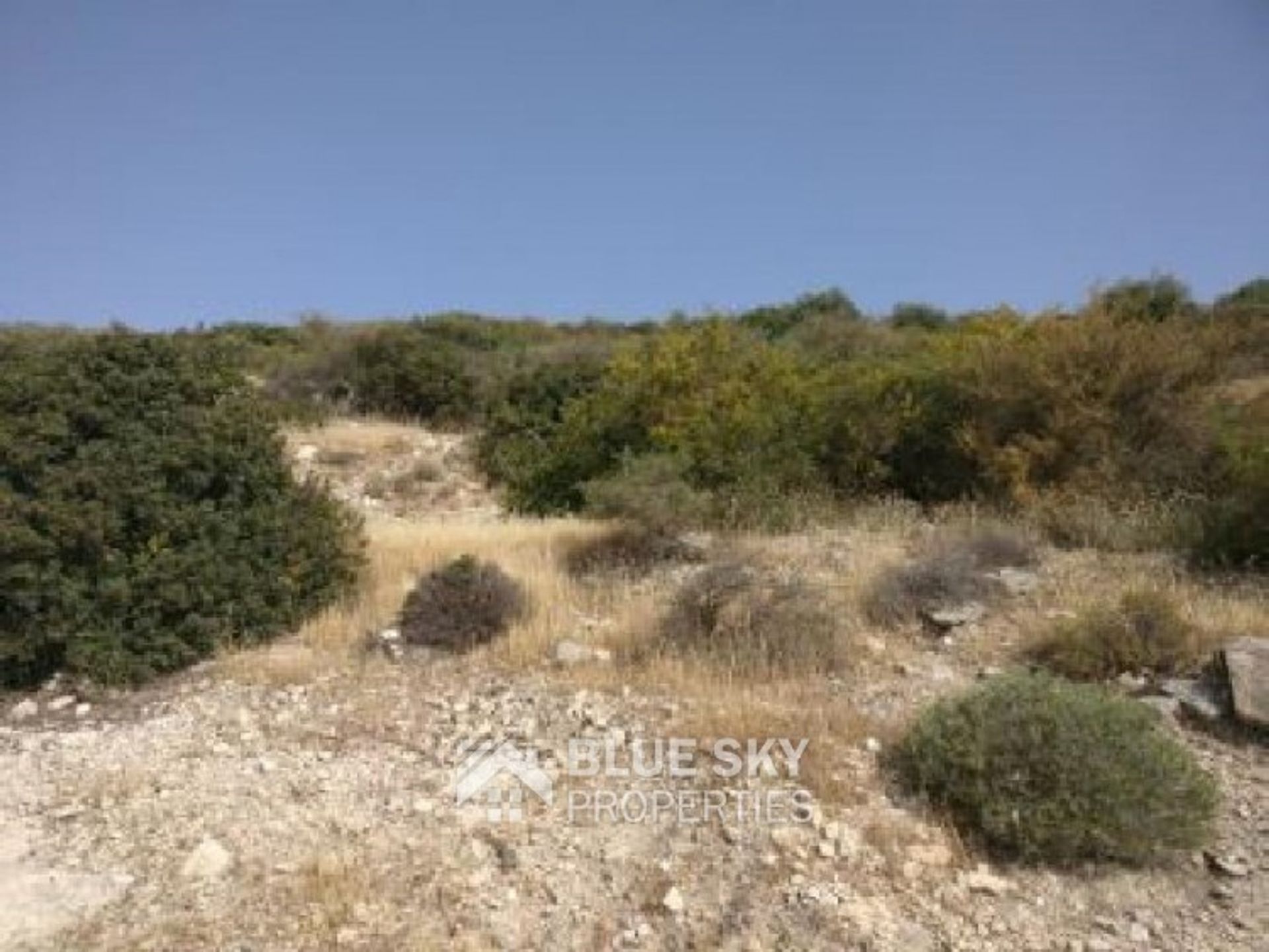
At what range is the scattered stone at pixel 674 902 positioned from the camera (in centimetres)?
473

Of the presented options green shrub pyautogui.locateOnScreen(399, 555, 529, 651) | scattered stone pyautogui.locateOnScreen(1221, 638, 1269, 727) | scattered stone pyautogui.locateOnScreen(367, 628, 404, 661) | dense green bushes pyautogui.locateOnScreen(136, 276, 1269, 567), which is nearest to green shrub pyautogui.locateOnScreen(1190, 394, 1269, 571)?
dense green bushes pyautogui.locateOnScreen(136, 276, 1269, 567)

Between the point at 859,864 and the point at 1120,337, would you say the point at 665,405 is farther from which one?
the point at 859,864

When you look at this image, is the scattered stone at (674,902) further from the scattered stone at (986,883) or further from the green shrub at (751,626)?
the green shrub at (751,626)

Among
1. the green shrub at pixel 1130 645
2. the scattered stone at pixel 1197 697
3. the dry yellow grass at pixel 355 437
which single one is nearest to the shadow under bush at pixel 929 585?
the green shrub at pixel 1130 645

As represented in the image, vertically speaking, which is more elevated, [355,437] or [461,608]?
[355,437]

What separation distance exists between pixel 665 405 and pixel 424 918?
8793 mm

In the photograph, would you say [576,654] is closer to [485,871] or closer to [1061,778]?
[485,871]

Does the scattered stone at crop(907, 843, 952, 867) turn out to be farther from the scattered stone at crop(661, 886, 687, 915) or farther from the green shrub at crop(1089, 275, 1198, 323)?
the green shrub at crop(1089, 275, 1198, 323)

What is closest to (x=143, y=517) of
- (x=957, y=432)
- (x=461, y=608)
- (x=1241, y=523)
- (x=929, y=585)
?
(x=461, y=608)

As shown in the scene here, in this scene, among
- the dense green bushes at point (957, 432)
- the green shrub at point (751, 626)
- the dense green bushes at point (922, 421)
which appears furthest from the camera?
the dense green bushes at point (922, 421)

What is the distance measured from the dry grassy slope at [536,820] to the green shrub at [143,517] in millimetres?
407

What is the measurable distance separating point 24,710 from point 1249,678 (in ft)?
23.5

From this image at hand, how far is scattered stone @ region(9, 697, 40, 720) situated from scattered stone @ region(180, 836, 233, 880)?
2.51 metres

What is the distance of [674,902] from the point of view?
4.75 meters
